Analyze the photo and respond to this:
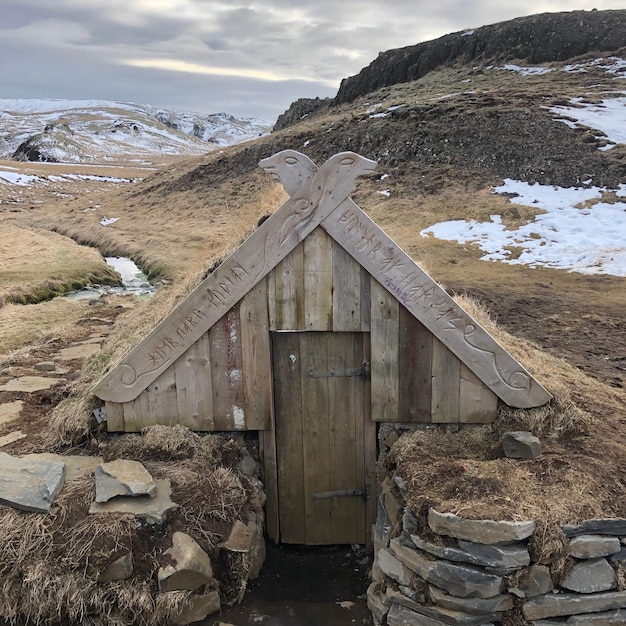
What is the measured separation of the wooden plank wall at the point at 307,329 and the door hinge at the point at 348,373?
155mm

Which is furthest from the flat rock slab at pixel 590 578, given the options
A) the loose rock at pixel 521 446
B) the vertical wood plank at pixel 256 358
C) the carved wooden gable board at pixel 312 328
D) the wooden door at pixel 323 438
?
the vertical wood plank at pixel 256 358

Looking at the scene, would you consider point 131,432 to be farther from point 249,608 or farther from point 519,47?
point 519,47

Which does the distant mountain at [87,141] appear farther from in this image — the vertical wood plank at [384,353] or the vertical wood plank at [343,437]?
the vertical wood plank at [384,353]

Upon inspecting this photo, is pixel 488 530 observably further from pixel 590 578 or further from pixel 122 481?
pixel 122 481

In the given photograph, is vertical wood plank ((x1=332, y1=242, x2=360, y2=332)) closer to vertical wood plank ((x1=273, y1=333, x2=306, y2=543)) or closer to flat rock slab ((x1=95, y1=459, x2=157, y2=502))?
vertical wood plank ((x1=273, y1=333, x2=306, y2=543))

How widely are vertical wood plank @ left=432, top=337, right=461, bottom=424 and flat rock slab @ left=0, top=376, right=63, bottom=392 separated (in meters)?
5.24

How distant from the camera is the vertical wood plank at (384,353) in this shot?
564 cm

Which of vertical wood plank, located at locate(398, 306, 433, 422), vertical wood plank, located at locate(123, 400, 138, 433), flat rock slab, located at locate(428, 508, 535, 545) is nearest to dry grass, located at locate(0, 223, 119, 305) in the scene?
vertical wood plank, located at locate(123, 400, 138, 433)

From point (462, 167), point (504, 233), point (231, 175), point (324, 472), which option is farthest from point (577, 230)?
point (231, 175)

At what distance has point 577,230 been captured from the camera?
21203 mm

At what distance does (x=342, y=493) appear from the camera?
252 inches

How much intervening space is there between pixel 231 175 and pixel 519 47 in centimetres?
2922

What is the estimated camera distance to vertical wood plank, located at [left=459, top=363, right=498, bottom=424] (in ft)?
18.8

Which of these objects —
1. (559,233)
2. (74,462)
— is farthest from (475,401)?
(559,233)
